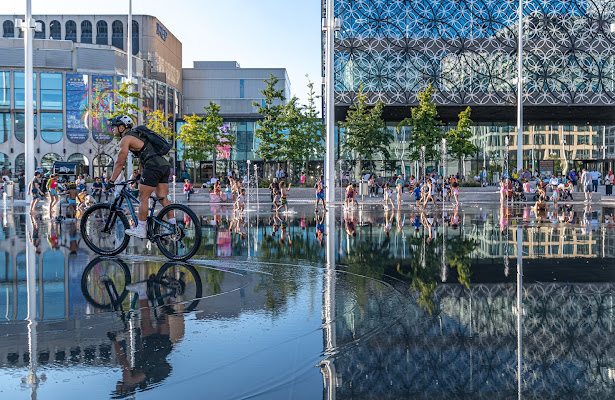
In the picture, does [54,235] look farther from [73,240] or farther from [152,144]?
[152,144]

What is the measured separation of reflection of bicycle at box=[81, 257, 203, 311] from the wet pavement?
0.02 meters

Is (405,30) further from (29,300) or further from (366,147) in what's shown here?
(29,300)

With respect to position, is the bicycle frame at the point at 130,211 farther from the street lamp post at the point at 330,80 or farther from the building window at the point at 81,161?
the building window at the point at 81,161

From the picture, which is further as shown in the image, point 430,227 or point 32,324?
point 430,227

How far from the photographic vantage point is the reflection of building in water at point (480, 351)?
3.99 metres

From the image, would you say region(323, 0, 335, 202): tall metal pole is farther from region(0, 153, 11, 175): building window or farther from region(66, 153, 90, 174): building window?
region(0, 153, 11, 175): building window

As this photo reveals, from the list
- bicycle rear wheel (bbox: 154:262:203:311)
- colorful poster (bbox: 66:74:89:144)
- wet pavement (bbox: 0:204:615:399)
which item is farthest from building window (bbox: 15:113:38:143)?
bicycle rear wheel (bbox: 154:262:203:311)

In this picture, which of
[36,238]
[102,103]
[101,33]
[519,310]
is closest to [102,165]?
[102,103]

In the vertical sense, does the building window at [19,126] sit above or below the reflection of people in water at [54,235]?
above

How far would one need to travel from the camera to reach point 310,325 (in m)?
5.54

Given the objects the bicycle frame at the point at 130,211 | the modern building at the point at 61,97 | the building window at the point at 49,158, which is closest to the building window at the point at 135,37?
the modern building at the point at 61,97

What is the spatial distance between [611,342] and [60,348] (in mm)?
4083

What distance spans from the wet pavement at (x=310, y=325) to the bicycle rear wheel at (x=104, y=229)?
0.21 meters

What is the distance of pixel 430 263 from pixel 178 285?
3.71 meters
